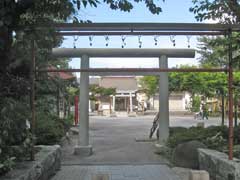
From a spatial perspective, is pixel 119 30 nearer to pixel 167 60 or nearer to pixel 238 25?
pixel 238 25

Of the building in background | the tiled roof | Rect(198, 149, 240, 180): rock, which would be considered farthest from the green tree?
the tiled roof

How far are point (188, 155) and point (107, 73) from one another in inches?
188

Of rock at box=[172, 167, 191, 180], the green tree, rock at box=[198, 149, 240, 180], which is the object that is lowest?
rock at box=[172, 167, 191, 180]

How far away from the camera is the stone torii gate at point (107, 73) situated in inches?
563

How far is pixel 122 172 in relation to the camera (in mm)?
10477

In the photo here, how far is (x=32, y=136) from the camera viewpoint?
27.5ft

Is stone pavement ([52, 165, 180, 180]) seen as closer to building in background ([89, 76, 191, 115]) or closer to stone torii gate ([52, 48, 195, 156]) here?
stone torii gate ([52, 48, 195, 156])

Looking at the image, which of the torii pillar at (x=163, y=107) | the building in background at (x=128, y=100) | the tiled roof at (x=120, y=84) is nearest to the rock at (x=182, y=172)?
the torii pillar at (x=163, y=107)

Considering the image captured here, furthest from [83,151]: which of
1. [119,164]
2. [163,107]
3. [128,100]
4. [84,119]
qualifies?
[128,100]

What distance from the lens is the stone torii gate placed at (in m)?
14.3

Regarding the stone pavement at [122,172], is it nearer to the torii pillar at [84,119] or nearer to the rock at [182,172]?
the rock at [182,172]

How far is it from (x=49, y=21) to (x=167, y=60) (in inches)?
370

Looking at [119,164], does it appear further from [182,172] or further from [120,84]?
[120,84]

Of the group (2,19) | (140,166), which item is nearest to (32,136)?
(2,19)
